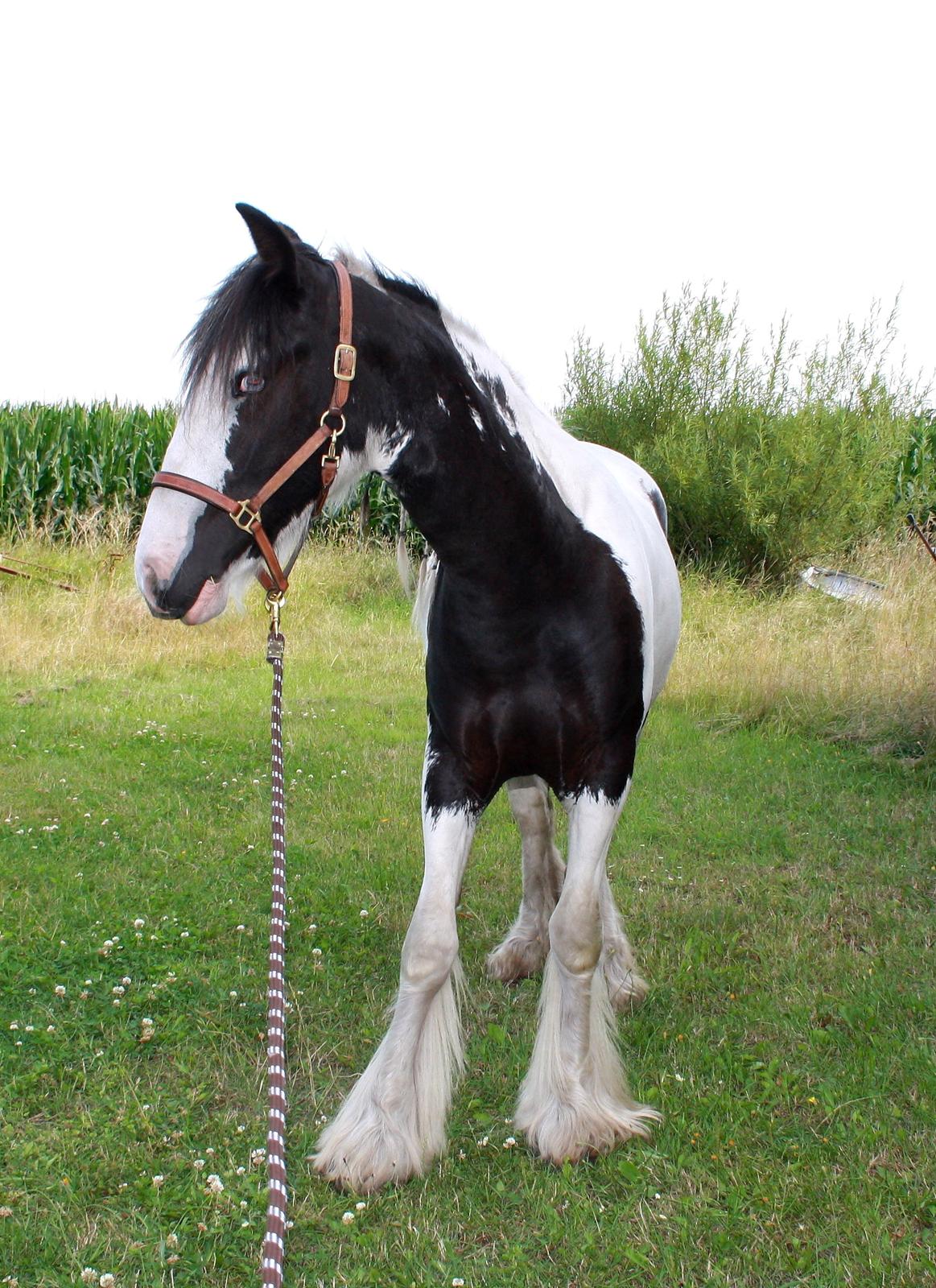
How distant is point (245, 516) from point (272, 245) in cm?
61

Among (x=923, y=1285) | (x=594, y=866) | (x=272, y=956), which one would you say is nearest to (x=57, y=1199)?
(x=272, y=956)

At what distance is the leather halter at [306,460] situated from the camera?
2.29 metres

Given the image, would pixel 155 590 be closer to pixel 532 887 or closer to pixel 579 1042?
pixel 579 1042

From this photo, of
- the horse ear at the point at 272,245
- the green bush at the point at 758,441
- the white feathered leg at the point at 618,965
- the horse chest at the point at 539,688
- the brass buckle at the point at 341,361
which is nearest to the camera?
the horse ear at the point at 272,245

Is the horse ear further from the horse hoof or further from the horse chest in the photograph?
the horse hoof

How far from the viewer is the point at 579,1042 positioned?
3.01 meters

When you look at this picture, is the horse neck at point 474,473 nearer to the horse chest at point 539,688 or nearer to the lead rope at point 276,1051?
the horse chest at point 539,688

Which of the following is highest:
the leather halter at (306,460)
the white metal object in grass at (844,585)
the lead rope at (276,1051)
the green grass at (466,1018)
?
the leather halter at (306,460)

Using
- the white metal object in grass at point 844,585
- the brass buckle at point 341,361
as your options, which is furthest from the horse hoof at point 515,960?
the white metal object in grass at point 844,585

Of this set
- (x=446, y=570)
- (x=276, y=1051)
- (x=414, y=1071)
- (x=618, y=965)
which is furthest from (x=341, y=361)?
(x=618, y=965)

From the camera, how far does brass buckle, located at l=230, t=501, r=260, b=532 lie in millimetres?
2305

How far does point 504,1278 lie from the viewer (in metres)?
2.39

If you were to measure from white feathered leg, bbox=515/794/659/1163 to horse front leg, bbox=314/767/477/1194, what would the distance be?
0.29 meters

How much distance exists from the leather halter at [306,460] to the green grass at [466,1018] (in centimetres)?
172
